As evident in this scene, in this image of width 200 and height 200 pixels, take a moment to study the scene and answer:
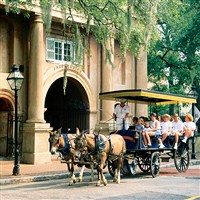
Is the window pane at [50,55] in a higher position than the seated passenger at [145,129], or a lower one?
higher

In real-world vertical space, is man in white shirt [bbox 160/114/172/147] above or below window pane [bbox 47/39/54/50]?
below

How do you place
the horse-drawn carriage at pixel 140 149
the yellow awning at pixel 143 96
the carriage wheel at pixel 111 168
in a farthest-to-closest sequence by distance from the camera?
the yellow awning at pixel 143 96, the horse-drawn carriage at pixel 140 149, the carriage wheel at pixel 111 168

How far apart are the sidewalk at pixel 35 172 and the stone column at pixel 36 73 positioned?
2.21 meters

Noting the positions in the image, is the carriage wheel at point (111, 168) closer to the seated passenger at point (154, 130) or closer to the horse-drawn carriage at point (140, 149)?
the horse-drawn carriage at point (140, 149)

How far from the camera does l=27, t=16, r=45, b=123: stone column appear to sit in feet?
68.5

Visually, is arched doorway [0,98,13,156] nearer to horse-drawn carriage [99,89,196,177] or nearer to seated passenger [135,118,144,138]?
horse-drawn carriage [99,89,196,177]

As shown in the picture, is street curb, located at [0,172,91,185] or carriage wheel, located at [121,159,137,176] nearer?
street curb, located at [0,172,91,185]

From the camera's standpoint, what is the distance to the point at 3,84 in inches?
803

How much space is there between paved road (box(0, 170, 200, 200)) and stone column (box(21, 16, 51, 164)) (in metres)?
5.62

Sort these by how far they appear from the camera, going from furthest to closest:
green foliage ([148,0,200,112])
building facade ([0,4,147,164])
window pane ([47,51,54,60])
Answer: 1. green foliage ([148,0,200,112])
2. window pane ([47,51,54,60])
3. building facade ([0,4,147,164])

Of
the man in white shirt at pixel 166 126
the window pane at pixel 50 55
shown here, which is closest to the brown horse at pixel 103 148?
the man in white shirt at pixel 166 126

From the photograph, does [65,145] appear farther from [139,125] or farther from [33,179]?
[139,125]

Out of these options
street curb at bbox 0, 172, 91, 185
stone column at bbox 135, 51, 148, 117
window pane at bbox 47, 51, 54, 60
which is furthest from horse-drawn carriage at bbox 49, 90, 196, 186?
stone column at bbox 135, 51, 148, 117

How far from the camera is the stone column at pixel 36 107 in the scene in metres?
20.6
